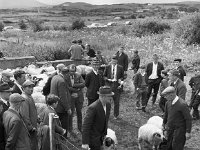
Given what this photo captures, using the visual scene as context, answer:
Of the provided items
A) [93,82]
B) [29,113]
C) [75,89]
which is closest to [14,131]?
[29,113]

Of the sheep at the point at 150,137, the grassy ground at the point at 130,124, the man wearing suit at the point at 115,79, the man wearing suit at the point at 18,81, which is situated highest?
the man wearing suit at the point at 18,81

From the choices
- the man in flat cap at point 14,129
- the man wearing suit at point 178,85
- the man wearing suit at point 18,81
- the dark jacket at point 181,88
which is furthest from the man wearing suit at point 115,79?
the man in flat cap at point 14,129

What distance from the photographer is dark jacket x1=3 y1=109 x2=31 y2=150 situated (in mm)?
5184

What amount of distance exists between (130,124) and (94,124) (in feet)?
13.8

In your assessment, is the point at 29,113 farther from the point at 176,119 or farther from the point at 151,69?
the point at 151,69

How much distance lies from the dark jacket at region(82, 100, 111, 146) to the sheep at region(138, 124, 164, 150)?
1709 mm

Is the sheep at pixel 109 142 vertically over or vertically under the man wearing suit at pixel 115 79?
under

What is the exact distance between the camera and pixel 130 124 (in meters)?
9.96

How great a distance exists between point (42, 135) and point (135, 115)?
5410 millimetres

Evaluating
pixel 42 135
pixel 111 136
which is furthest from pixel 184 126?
pixel 42 135

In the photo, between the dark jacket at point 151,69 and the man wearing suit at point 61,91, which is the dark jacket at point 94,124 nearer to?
the man wearing suit at point 61,91

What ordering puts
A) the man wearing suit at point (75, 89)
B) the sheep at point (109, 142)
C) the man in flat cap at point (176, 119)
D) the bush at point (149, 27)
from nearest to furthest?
the man in flat cap at point (176, 119) → the sheep at point (109, 142) → the man wearing suit at point (75, 89) → the bush at point (149, 27)

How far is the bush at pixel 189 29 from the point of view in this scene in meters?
22.6

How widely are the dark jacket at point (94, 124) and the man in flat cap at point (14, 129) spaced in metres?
1.04
